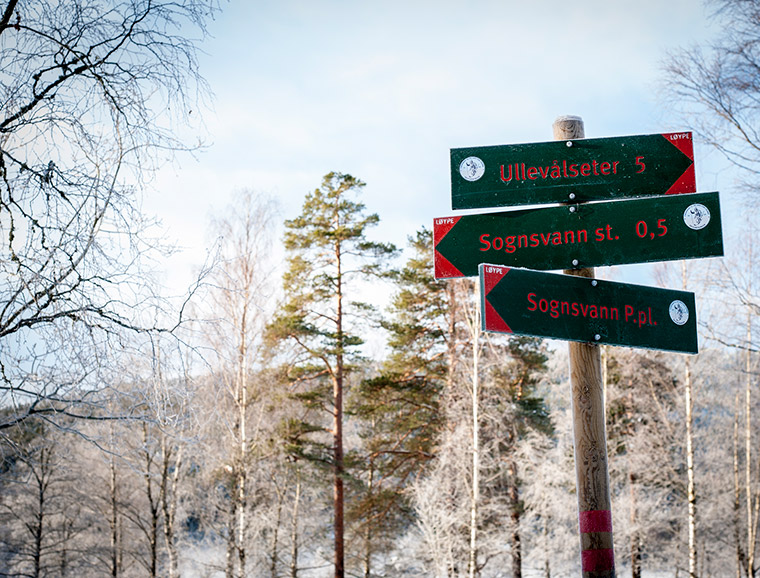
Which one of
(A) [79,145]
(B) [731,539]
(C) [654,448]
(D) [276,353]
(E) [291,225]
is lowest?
(B) [731,539]

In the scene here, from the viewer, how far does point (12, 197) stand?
3.45 metres

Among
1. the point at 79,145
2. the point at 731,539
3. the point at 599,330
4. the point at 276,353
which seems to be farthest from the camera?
the point at 731,539

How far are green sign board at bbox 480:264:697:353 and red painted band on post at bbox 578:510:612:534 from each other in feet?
2.43

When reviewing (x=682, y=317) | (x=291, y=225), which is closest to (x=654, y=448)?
(x=291, y=225)

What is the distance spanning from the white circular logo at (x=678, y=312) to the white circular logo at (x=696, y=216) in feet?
1.19

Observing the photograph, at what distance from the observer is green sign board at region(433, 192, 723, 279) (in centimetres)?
311

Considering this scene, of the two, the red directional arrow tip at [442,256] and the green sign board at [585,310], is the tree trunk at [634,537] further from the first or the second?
the red directional arrow tip at [442,256]

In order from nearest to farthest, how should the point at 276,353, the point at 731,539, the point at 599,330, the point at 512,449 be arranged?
the point at 599,330 → the point at 276,353 → the point at 512,449 → the point at 731,539

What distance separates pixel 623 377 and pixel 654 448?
7.07 feet

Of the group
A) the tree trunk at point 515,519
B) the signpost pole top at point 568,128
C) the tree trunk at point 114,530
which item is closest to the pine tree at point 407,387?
the tree trunk at point 515,519

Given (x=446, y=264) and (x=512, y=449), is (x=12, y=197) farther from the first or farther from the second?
(x=512, y=449)

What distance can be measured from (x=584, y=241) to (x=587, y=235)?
1.3 inches

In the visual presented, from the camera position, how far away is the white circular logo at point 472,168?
3244mm

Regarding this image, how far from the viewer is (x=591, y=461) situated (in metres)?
2.97
